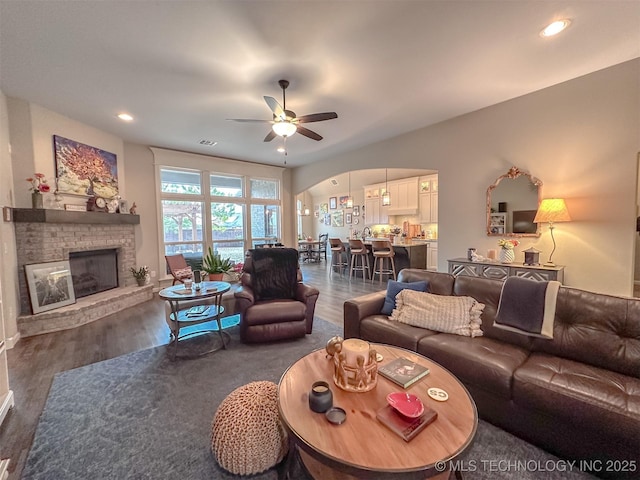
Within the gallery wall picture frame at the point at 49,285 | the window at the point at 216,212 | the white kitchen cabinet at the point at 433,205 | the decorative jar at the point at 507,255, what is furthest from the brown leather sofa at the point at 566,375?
the white kitchen cabinet at the point at 433,205

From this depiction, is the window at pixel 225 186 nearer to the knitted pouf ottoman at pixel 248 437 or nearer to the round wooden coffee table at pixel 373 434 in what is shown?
the knitted pouf ottoman at pixel 248 437

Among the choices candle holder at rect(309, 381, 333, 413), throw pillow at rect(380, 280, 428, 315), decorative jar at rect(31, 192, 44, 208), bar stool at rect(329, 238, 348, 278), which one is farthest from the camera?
bar stool at rect(329, 238, 348, 278)

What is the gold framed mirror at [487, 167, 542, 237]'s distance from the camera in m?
3.45

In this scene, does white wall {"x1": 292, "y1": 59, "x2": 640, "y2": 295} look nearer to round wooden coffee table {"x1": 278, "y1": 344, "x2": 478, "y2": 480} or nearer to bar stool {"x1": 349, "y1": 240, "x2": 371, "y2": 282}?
bar stool {"x1": 349, "y1": 240, "x2": 371, "y2": 282}

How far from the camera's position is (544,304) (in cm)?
191

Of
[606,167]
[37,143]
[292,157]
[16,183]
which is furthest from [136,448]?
[292,157]

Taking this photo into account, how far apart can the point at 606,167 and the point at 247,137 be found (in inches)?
196

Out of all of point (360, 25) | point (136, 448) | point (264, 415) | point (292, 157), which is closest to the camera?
point (264, 415)

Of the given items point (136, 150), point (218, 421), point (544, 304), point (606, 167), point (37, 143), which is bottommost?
point (218, 421)

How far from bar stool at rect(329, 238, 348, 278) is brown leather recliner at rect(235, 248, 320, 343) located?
345cm

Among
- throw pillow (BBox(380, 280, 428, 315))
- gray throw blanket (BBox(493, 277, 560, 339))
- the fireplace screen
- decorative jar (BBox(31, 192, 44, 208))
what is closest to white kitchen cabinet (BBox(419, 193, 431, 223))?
throw pillow (BBox(380, 280, 428, 315))

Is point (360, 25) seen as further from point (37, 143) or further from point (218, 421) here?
point (37, 143)

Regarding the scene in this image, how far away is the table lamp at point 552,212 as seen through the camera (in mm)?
3066

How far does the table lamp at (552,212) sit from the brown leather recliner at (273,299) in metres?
2.89
